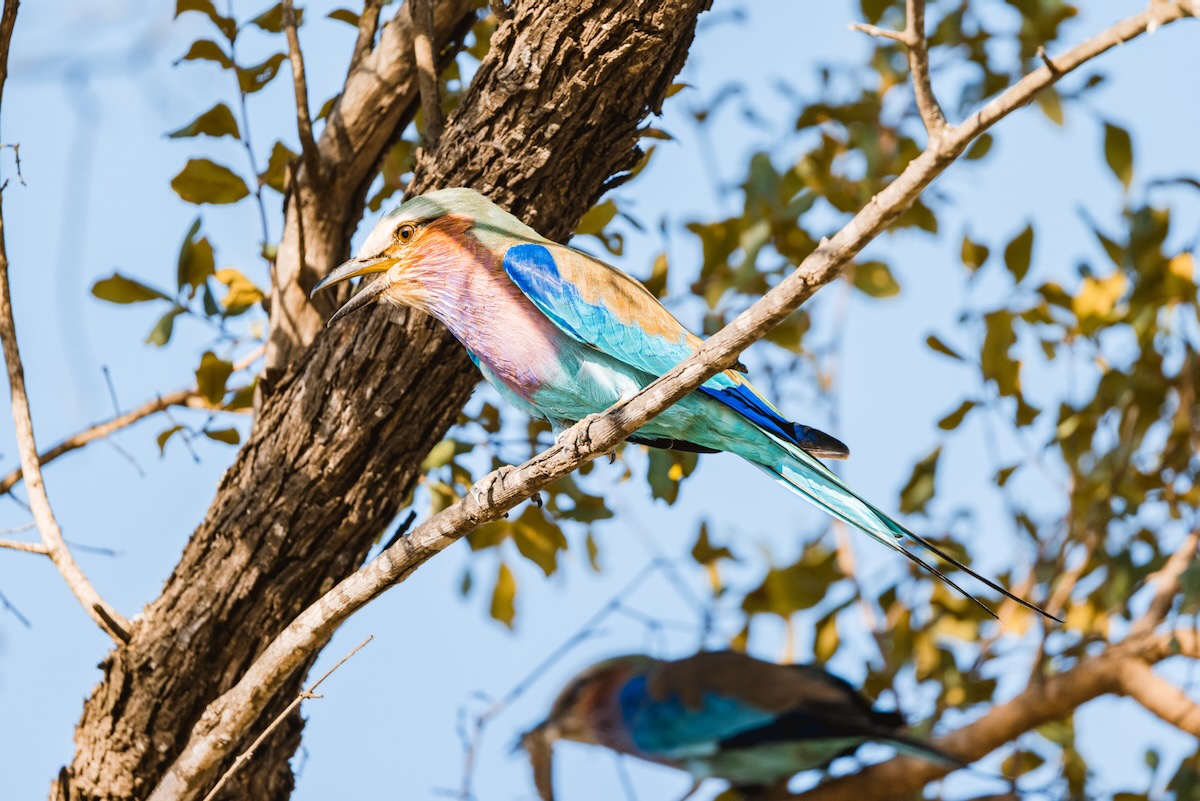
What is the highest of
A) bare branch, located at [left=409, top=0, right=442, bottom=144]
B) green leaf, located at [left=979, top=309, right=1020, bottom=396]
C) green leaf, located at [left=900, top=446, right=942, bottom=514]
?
bare branch, located at [left=409, top=0, right=442, bottom=144]

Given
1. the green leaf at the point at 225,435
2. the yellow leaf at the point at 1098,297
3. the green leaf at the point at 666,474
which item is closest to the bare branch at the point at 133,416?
the green leaf at the point at 225,435

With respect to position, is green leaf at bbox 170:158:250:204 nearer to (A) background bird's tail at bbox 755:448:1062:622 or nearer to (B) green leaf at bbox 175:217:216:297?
(B) green leaf at bbox 175:217:216:297

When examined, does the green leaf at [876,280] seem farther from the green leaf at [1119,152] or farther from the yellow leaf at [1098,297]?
the green leaf at [1119,152]

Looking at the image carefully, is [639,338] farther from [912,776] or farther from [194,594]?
[912,776]

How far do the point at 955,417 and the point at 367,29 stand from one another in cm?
212

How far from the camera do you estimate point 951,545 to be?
4191 millimetres

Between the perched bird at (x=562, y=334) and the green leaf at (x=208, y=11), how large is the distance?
93cm

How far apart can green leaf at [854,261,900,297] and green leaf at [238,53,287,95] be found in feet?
6.87

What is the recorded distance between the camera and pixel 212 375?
10.7 feet

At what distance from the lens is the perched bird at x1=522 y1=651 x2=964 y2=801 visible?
3.96 metres

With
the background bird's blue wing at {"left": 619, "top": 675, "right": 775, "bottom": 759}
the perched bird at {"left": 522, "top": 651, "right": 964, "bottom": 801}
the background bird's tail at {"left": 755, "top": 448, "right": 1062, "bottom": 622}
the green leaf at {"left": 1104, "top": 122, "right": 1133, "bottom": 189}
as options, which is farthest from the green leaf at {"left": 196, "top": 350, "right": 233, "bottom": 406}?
the green leaf at {"left": 1104, "top": 122, "right": 1133, "bottom": 189}

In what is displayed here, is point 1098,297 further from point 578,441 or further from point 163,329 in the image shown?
point 163,329

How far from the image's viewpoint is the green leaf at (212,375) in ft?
10.6

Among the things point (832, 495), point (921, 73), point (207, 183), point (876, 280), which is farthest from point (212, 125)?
point (876, 280)
